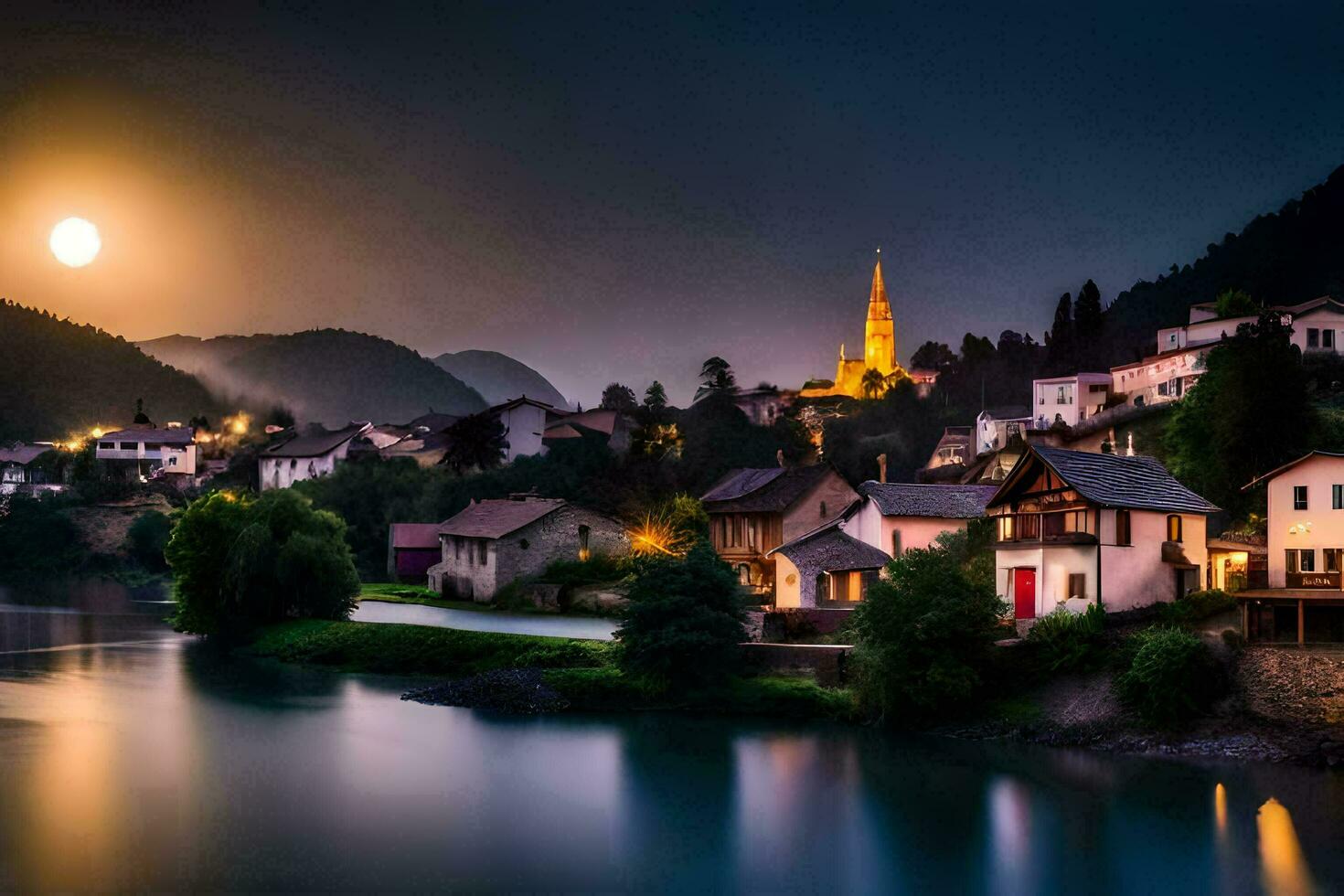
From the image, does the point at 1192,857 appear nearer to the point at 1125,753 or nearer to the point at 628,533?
the point at 1125,753

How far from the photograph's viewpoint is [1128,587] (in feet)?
109

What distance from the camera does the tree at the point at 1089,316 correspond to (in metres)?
92.8

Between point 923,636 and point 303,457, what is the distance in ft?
242

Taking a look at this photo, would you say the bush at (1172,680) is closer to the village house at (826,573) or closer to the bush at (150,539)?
the village house at (826,573)

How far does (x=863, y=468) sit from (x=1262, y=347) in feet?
100

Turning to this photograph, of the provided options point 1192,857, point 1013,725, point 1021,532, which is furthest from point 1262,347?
point 1192,857

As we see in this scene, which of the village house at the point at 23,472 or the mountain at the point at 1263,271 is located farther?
the village house at the point at 23,472

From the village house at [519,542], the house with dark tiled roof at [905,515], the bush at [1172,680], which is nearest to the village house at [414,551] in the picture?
the village house at [519,542]

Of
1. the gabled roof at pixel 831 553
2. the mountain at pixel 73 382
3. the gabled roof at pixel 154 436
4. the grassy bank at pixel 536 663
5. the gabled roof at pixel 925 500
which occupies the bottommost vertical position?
the grassy bank at pixel 536 663

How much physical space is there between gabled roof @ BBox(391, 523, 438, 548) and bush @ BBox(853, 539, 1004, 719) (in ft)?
128

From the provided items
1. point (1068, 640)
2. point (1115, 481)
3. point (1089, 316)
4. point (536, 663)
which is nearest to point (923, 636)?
point (1068, 640)

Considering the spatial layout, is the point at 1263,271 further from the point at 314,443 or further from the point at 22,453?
the point at 22,453

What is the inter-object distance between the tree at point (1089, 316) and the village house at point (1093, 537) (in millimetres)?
59026

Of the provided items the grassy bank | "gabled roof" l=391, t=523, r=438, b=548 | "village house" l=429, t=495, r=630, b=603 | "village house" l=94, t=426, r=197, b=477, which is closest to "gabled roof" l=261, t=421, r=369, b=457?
"village house" l=94, t=426, r=197, b=477
